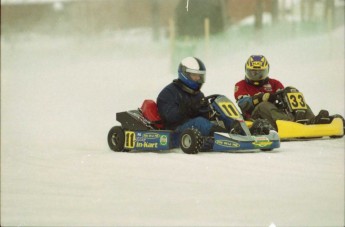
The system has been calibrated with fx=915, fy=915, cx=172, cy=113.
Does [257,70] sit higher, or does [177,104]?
[257,70]

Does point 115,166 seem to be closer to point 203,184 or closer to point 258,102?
point 203,184

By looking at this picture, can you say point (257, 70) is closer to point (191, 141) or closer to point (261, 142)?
point (261, 142)

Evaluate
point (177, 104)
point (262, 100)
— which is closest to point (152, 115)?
point (177, 104)

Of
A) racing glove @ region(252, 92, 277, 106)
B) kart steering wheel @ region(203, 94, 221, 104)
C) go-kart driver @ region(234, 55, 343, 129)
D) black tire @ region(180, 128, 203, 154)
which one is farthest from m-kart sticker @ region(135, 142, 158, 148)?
racing glove @ region(252, 92, 277, 106)

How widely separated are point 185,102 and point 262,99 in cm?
147

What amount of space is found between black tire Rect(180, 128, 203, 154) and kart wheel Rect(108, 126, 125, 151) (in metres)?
0.97

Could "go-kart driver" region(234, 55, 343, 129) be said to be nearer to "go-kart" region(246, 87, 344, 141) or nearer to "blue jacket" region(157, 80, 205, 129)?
"go-kart" region(246, 87, 344, 141)

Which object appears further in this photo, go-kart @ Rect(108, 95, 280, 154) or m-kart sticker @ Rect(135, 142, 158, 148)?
m-kart sticker @ Rect(135, 142, 158, 148)

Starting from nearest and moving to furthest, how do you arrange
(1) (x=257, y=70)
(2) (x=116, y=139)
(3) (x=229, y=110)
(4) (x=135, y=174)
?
(4) (x=135, y=174)
(3) (x=229, y=110)
(2) (x=116, y=139)
(1) (x=257, y=70)

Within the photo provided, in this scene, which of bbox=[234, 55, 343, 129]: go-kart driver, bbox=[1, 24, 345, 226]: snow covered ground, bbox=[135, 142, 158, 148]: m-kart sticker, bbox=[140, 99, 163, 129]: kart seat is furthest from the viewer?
bbox=[234, 55, 343, 129]: go-kart driver

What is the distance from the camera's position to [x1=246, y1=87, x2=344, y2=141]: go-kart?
10.1 metres

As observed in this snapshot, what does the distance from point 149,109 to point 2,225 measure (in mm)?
3521

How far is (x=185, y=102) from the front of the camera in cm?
949

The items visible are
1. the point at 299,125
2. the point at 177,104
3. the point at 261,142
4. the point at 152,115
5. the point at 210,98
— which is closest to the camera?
the point at 261,142
